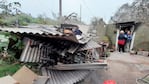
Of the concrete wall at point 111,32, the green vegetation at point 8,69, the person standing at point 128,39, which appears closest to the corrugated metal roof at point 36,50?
the green vegetation at point 8,69

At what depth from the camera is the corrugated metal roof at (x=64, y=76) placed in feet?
16.9

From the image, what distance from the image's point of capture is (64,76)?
544 cm

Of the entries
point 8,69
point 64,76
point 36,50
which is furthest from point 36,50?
point 64,76

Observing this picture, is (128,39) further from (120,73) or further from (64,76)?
(64,76)

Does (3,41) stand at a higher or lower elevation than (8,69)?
higher

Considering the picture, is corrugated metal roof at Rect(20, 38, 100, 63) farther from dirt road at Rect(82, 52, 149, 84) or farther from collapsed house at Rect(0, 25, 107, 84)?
dirt road at Rect(82, 52, 149, 84)

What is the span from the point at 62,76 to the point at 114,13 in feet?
50.8

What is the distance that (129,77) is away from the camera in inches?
308

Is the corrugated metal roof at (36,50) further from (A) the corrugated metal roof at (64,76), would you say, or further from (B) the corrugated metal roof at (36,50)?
(A) the corrugated metal roof at (64,76)

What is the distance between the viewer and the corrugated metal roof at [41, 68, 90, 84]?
16.9 ft

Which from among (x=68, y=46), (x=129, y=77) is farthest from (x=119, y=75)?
(x=68, y=46)

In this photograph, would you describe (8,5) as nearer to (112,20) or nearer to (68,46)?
(68,46)

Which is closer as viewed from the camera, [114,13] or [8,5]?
[8,5]

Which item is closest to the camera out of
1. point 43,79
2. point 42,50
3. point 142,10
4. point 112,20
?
point 43,79
